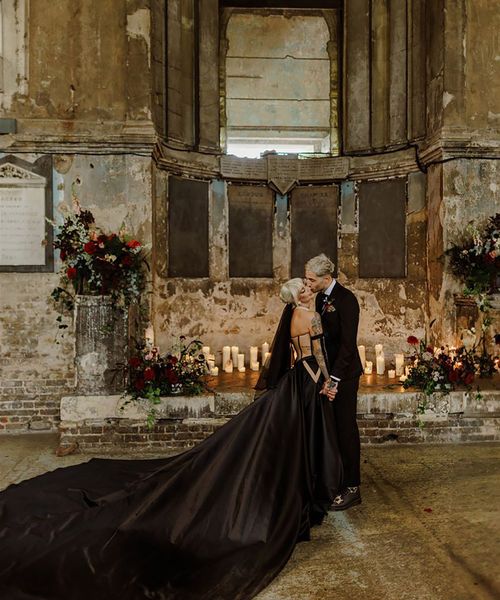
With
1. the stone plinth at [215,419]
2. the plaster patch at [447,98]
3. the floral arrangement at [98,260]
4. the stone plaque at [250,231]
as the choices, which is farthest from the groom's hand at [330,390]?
the plaster patch at [447,98]

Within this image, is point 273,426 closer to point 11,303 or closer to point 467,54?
point 11,303

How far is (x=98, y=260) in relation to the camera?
20.1 feet

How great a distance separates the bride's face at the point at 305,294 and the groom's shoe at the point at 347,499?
1472 millimetres

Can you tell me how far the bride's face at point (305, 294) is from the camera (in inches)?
168

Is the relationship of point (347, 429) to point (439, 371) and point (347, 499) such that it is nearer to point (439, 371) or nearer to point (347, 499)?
point (347, 499)

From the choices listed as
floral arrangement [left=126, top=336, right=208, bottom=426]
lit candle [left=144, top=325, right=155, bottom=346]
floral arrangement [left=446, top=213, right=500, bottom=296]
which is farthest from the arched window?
floral arrangement [left=126, top=336, right=208, bottom=426]

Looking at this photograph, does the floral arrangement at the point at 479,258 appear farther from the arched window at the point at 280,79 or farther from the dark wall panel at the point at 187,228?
the dark wall panel at the point at 187,228

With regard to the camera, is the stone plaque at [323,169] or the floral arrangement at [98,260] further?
the stone plaque at [323,169]

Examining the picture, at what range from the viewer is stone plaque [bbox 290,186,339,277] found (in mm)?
8672

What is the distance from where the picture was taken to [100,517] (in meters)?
3.53

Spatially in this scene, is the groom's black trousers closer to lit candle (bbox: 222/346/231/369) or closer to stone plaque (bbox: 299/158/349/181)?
lit candle (bbox: 222/346/231/369)

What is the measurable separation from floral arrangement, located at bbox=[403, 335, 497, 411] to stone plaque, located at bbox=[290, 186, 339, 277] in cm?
267

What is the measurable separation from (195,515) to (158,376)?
2.76 meters

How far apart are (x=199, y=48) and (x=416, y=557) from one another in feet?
25.2
